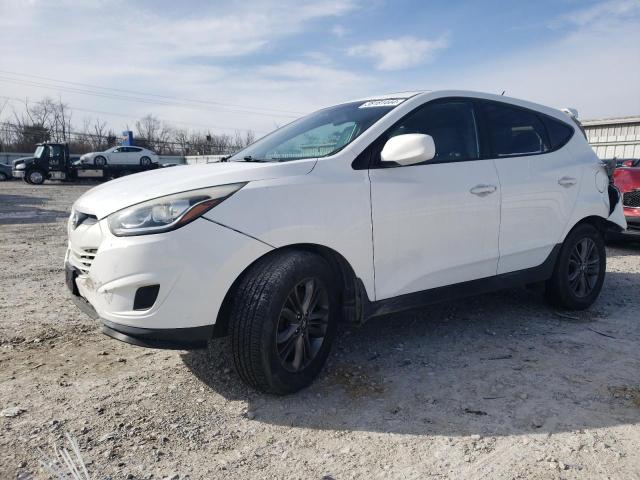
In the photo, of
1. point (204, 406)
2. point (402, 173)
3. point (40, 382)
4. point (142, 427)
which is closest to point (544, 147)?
point (402, 173)

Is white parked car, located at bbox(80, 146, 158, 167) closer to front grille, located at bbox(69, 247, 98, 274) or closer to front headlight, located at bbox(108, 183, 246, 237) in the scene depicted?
front grille, located at bbox(69, 247, 98, 274)

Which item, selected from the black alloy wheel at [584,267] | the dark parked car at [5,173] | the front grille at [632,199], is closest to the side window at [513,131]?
the black alloy wheel at [584,267]

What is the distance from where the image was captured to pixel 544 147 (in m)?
3.98

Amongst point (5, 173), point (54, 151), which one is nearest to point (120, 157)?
point (54, 151)

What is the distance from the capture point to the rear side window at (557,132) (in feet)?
13.4

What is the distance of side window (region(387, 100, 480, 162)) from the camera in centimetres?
323

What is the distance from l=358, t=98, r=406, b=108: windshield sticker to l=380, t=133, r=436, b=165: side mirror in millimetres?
474

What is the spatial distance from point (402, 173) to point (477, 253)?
885mm

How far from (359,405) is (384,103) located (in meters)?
1.97

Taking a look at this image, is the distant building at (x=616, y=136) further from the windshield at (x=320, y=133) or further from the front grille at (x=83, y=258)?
the front grille at (x=83, y=258)

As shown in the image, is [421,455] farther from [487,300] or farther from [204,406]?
[487,300]

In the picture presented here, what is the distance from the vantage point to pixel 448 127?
3418 mm

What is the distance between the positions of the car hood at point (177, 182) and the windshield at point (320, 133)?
0.38 m

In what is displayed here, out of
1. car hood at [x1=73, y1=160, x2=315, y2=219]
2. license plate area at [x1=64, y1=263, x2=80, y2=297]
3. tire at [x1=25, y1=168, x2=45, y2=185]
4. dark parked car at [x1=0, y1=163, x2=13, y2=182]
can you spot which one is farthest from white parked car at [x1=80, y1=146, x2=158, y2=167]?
car hood at [x1=73, y1=160, x2=315, y2=219]
